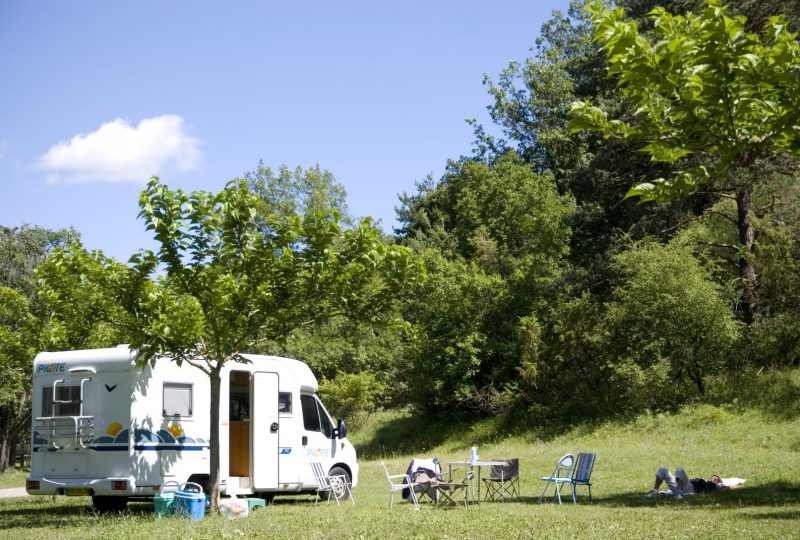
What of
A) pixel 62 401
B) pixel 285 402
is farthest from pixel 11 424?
pixel 285 402

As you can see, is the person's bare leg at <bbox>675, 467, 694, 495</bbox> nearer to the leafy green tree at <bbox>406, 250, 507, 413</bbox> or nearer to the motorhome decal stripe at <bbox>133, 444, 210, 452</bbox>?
the motorhome decal stripe at <bbox>133, 444, 210, 452</bbox>

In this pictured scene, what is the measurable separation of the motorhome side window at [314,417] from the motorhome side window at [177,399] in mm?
2205

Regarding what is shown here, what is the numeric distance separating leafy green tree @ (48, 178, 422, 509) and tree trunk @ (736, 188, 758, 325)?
17595 millimetres

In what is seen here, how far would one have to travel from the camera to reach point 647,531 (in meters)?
9.77

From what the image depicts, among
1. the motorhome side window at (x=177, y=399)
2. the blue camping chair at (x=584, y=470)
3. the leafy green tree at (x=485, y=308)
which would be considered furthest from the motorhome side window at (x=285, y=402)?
the leafy green tree at (x=485, y=308)

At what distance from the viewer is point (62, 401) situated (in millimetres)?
14211

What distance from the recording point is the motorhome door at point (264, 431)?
48.6 ft

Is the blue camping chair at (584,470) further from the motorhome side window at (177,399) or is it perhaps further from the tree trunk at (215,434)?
the motorhome side window at (177,399)

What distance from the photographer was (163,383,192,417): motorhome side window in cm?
1422

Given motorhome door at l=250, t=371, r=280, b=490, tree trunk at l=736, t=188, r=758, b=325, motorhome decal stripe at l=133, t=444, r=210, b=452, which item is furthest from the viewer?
tree trunk at l=736, t=188, r=758, b=325

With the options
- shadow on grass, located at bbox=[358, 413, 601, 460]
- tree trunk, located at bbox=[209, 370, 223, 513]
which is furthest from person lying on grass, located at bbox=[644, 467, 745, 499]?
shadow on grass, located at bbox=[358, 413, 601, 460]

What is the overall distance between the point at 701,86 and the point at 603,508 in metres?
8.53

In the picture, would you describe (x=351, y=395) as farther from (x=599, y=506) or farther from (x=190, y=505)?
(x=190, y=505)

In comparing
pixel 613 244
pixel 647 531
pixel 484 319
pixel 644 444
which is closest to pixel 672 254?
pixel 613 244
